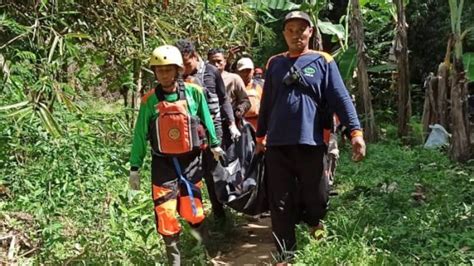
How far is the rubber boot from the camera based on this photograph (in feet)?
13.5

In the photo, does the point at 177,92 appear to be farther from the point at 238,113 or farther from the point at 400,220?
the point at 400,220

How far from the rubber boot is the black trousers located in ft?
2.24

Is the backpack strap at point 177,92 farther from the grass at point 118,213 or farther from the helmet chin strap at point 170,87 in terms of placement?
the grass at point 118,213

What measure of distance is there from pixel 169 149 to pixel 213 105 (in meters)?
1.05

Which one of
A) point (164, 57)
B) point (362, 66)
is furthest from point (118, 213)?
point (362, 66)

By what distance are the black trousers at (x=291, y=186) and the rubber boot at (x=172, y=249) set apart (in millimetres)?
681

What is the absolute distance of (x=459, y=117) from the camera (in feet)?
26.2

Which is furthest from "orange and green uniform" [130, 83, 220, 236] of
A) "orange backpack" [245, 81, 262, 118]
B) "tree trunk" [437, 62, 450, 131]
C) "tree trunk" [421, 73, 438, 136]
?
"tree trunk" [421, 73, 438, 136]

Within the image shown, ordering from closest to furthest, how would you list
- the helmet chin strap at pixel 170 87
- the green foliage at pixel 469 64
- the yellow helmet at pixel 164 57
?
the yellow helmet at pixel 164 57 → the helmet chin strap at pixel 170 87 → the green foliage at pixel 469 64

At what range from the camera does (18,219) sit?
5055 mm

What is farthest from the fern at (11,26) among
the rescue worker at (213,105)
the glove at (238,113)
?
the glove at (238,113)

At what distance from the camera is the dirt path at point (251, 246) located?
480 centimetres

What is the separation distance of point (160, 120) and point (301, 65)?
1014mm

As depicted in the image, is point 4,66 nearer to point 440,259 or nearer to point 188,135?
point 188,135
